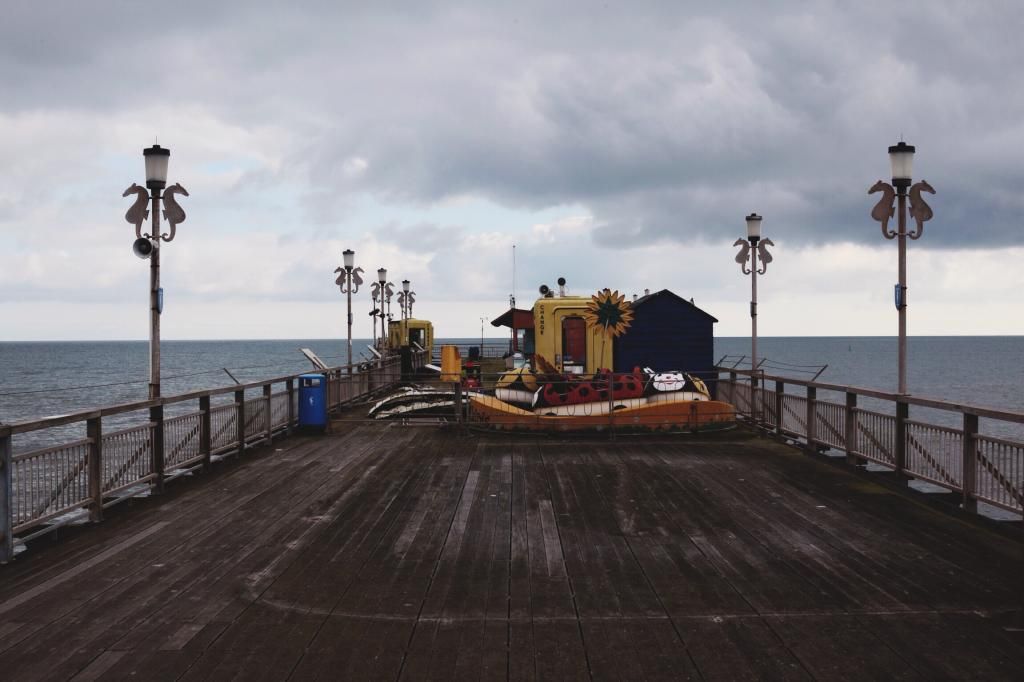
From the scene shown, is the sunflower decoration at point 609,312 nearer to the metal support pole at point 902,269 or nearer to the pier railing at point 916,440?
the pier railing at point 916,440

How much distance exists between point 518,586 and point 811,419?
9.12 m

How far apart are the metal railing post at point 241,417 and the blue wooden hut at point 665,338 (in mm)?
10158

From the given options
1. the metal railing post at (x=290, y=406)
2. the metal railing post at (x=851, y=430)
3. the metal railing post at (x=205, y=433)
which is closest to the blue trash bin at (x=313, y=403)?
the metal railing post at (x=290, y=406)

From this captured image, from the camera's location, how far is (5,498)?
7.26 metres

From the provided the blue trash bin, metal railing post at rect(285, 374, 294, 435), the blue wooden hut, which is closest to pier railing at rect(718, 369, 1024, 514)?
the blue wooden hut

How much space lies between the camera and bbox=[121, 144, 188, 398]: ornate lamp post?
11164 mm

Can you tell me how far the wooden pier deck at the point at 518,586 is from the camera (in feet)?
16.9

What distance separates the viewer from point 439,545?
314 inches

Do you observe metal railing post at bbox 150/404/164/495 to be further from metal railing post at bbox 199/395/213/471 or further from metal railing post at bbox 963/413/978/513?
metal railing post at bbox 963/413/978/513

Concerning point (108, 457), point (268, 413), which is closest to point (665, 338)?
point (268, 413)

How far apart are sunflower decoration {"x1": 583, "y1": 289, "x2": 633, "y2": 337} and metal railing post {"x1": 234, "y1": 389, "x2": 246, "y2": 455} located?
352 inches

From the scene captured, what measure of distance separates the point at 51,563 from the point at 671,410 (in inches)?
475

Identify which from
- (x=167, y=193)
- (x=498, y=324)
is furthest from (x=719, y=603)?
(x=498, y=324)

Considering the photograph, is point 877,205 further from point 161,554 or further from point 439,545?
point 161,554
